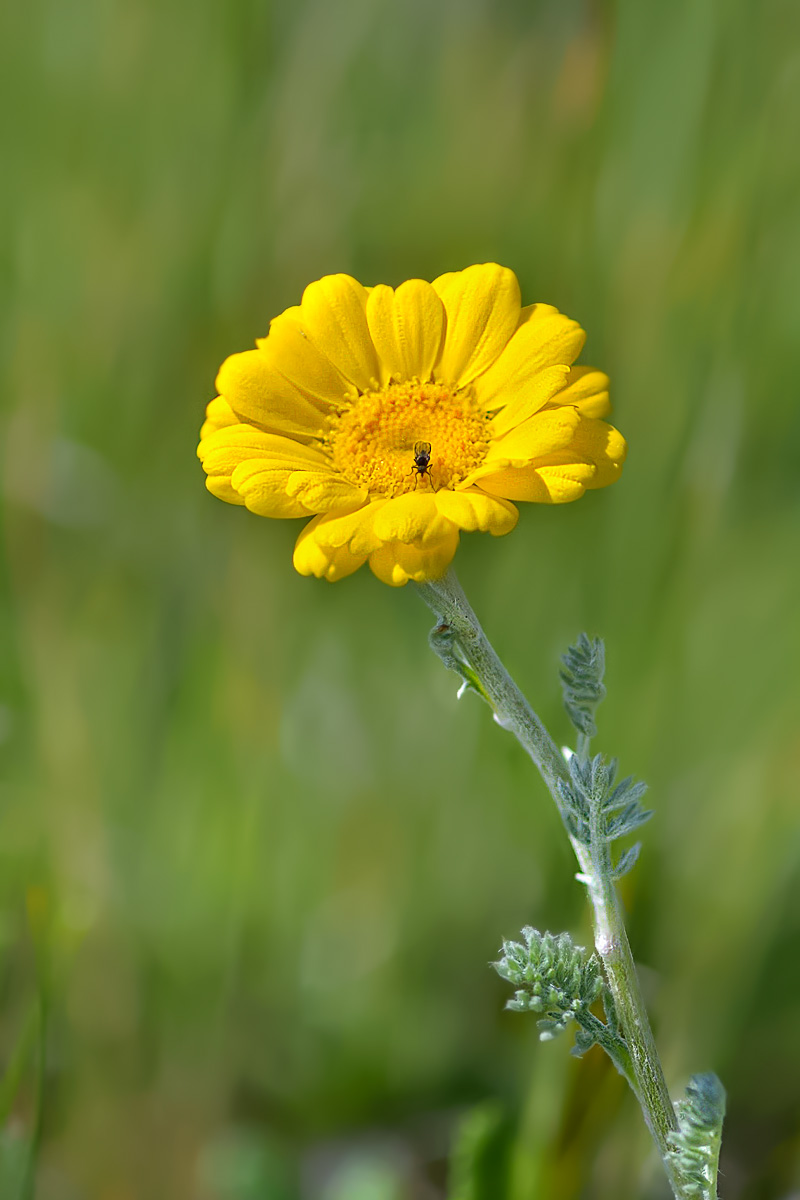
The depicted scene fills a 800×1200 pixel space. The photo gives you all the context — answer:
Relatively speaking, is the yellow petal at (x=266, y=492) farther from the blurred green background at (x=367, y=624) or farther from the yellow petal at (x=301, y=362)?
the blurred green background at (x=367, y=624)

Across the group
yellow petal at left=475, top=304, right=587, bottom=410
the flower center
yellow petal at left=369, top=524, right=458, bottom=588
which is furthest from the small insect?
yellow petal at left=369, top=524, right=458, bottom=588

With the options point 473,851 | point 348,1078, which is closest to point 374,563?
point 473,851

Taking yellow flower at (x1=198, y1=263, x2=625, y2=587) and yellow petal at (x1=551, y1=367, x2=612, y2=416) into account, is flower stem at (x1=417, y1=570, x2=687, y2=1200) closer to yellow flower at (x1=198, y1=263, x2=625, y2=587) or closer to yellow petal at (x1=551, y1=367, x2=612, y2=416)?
yellow flower at (x1=198, y1=263, x2=625, y2=587)

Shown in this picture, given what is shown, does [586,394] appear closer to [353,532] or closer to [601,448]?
[601,448]

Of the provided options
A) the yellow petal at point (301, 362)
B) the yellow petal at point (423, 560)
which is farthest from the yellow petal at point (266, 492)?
the yellow petal at point (301, 362)

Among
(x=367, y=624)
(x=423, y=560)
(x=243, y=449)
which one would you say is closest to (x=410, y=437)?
(x=243, y=449)

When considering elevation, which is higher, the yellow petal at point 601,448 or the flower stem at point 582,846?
the yellow petal at point 601,448
